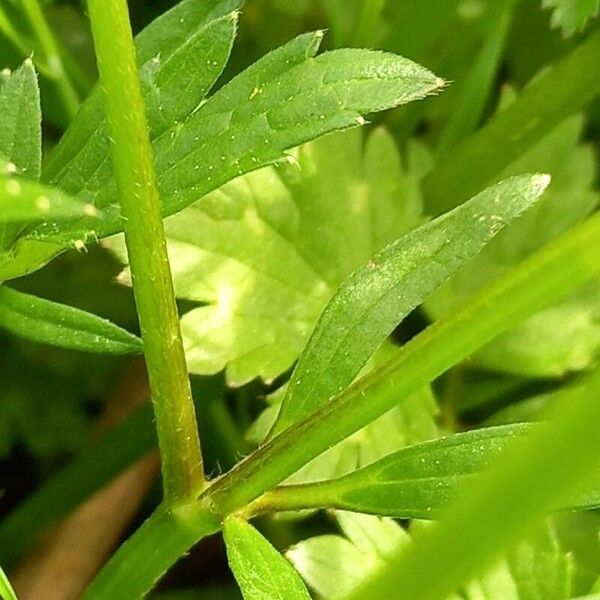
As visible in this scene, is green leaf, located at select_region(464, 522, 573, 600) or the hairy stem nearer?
the hairy stem

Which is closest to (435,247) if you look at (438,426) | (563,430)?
(563,430)

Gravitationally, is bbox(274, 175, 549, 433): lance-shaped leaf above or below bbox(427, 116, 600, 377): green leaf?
below

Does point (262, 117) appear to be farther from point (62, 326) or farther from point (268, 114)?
point (62, 326)

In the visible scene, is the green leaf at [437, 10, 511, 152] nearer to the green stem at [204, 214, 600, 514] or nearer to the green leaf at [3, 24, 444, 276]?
the green leaf at [3, 24, 444, 276]

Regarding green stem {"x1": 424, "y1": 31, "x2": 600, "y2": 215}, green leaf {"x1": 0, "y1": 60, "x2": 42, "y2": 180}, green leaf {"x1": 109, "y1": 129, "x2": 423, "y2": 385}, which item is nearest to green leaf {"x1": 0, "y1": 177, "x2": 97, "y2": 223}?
green leaf {"x1": 0, "y1": 60, "x2": 42, "y2": 180}

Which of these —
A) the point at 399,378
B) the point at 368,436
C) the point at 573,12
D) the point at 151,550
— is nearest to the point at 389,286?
the point at 399,378

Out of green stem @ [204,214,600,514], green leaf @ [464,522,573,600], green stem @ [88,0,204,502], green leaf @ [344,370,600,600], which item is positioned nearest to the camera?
green leaf @ [344,370,600,600]

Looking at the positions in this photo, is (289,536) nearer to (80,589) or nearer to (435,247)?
(80,589)
